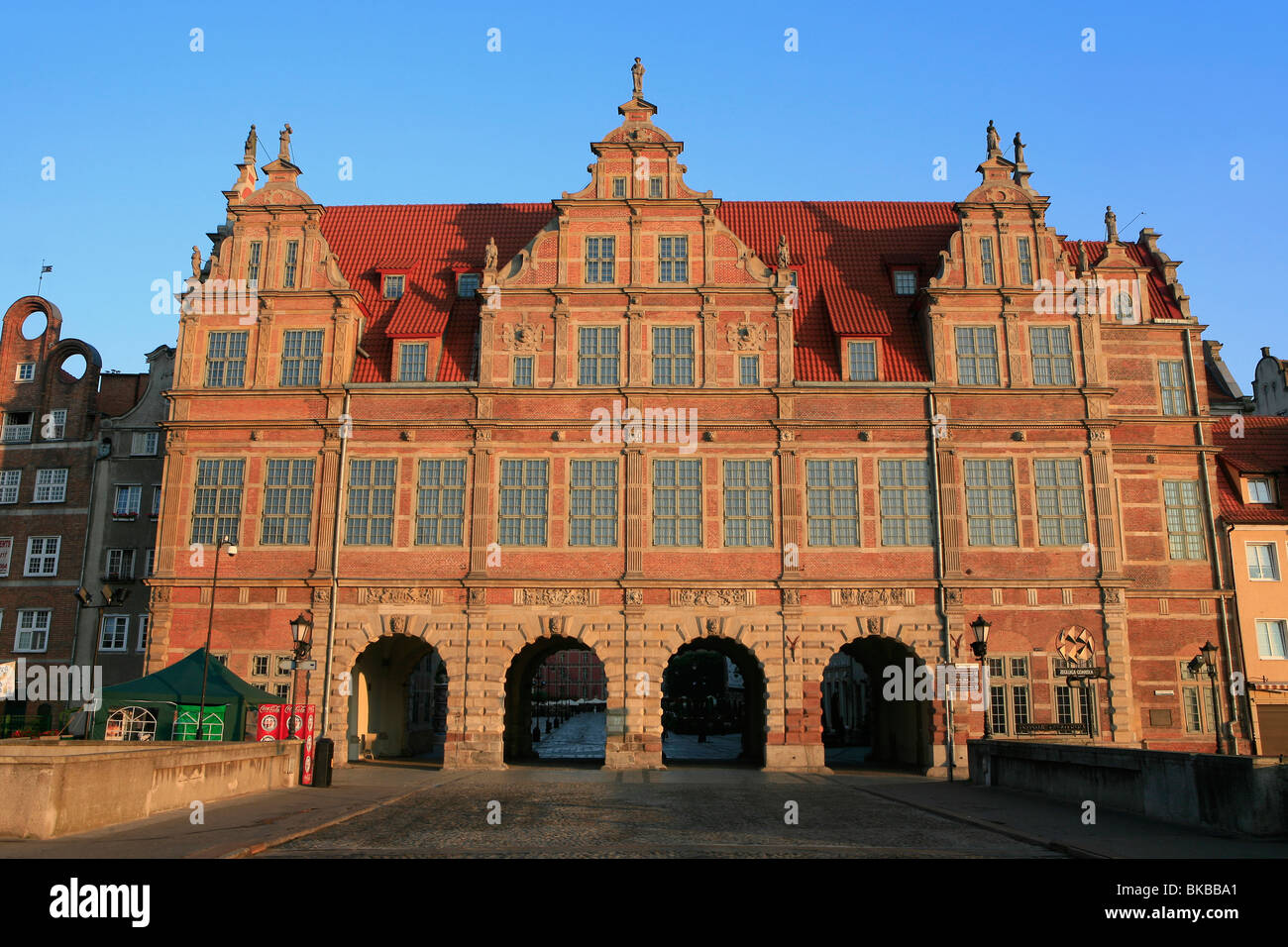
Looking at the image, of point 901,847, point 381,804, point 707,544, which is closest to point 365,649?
point 707,544

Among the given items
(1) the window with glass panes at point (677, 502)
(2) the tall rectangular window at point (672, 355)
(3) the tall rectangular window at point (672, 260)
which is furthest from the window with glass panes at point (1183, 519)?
(3) the tall rectangular window at point (672, 260)

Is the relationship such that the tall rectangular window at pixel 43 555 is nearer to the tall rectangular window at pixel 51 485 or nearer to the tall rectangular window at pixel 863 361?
the tall rectangular window at pixel 51 485

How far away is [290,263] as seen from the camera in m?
39.7

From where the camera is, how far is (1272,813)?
55.7 feet

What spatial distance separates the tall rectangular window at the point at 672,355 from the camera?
1490 inches

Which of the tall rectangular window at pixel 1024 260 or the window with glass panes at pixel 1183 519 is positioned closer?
the window with glass panes at pixel 1183 519

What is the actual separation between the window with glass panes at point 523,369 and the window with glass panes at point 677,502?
5.50 m

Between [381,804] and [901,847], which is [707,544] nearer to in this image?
[381,804]

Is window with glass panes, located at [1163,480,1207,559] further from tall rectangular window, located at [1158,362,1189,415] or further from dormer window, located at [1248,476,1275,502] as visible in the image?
dormer window, located at [1248,476,1275,502]

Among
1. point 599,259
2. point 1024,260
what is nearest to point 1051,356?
point 1024,260

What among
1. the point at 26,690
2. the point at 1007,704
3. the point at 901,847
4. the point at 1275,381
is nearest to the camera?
the point at 901,847

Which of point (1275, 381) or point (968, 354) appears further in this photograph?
point (1275, 381)

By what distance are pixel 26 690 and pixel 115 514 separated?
7887 mm

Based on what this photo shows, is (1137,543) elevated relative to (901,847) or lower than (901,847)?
elevated
